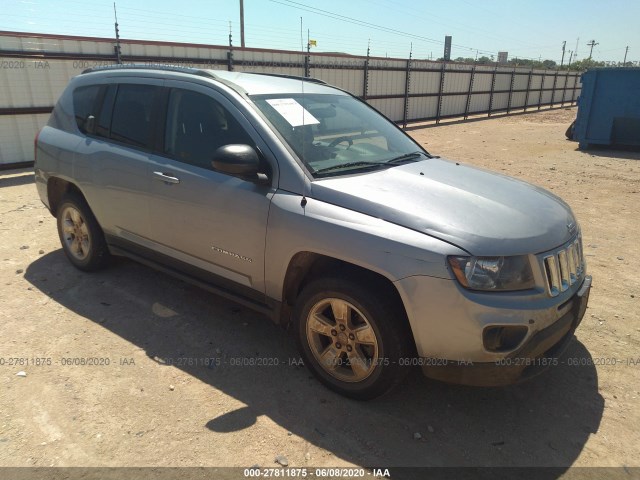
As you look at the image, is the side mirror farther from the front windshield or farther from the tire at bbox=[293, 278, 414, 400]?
the tire at bbox=[293, 278, 414, 400]

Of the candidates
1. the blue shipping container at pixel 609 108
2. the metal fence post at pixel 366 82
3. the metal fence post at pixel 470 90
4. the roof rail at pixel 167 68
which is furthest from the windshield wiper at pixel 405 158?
the metal fence post at pixel 470 90

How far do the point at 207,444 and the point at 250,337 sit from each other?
Answer: 1122 millimetres

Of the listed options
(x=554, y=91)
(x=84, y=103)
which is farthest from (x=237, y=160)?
(x=554, y=91)

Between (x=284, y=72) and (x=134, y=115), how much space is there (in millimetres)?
11072

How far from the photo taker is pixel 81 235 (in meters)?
4.53

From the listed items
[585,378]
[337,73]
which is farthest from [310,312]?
[337,73]

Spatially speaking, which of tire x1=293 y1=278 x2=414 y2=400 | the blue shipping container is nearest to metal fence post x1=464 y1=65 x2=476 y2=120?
the blue shipping container

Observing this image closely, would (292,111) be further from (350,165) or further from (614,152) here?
(614,152)

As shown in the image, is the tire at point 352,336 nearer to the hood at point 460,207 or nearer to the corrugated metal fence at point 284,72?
the hood at point 460,207

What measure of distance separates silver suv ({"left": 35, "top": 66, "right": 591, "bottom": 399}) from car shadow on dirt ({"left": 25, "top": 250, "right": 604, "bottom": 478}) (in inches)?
8.4

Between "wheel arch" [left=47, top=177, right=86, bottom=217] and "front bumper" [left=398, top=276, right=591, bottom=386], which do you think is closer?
"front bumper" [left=398, top=276, right=591, bottom=386]

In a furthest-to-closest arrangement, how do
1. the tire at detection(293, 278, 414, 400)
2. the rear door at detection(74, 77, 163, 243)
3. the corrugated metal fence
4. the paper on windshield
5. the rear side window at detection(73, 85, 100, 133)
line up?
the corrugated metal fence
the rear side window at detection(73, 85, 100, 133)
the rear door at detection(74, 77, 163, 243)
the paper on windshield
the tire at detection(293, 278, 414, 400)

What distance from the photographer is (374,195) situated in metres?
2.74

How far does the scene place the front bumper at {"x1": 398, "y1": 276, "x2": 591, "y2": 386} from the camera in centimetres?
239
